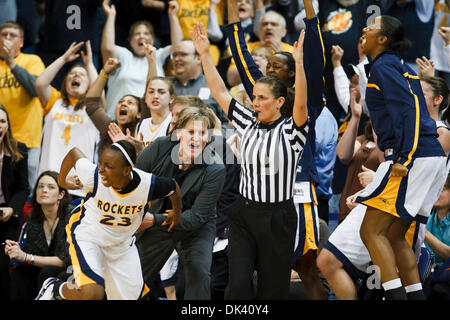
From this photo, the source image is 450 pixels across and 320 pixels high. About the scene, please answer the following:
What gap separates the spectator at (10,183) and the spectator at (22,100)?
33.3 inches

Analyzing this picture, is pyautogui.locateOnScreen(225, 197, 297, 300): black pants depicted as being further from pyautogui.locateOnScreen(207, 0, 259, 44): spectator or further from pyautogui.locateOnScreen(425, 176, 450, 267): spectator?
pyautogui.locateOnScreen(207, 0, 259, 44): spectator

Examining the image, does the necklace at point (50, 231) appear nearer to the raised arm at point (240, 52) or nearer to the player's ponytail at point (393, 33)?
the raised arm at point (240, 52)

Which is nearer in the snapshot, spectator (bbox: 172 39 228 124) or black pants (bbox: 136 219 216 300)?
black pants (bbox: 136 219 216 300)

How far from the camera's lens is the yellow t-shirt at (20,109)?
6.90 meters

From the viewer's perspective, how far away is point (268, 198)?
4023 millimetres

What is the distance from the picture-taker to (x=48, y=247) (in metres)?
5.41

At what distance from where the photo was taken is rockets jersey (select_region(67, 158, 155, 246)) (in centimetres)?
434

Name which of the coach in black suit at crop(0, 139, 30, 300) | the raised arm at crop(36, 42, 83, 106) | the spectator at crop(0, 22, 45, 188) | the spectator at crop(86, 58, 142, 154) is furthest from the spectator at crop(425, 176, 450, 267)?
the spectator at crop(0, 22, 45, 188)

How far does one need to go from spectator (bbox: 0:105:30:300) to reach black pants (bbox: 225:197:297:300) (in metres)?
2.42

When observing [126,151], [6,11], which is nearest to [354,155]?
[126,151]

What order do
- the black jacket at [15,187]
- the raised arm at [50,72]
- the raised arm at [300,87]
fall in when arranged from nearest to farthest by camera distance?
the raised arm at [300,87] → the black jacket at [15,187] → the raised arm at [50,72]

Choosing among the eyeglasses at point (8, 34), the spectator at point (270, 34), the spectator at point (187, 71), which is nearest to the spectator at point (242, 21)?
the spectator at point (270, 34)

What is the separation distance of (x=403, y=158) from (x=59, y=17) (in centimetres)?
481
